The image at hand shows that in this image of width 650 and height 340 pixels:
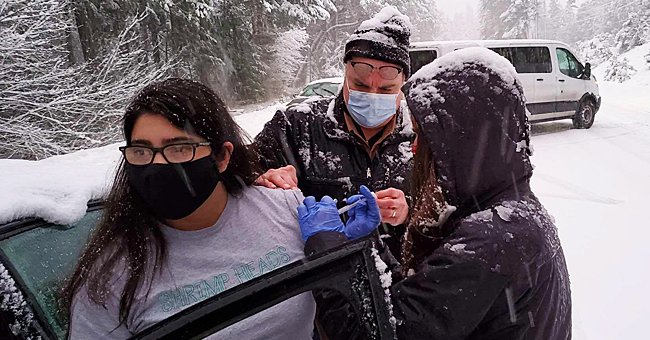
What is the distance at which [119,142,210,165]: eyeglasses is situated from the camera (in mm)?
1615

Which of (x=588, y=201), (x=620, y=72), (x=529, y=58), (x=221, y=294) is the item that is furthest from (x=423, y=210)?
(x=620, y=72)

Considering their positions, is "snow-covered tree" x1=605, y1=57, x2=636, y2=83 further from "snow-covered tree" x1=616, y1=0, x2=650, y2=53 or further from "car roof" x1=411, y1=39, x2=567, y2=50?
"car roof" x1=411, y1=39, x2=567, y2=50

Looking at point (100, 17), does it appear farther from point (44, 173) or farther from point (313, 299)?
point (313, 299)

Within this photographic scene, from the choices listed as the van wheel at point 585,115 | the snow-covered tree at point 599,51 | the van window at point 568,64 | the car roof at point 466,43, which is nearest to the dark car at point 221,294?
the car roof at point 466,43

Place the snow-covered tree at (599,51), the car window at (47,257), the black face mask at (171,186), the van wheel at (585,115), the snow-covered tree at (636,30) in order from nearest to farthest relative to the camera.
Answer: the black face mask at (171,186)
the car window at (47,257)
the van wheel at (585,115)
the snow-covered tree at (636,30)
the snow-covered tree at (599,51)

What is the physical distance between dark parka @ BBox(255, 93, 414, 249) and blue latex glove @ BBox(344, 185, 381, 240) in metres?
0.46

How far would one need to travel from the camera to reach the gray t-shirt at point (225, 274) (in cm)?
146

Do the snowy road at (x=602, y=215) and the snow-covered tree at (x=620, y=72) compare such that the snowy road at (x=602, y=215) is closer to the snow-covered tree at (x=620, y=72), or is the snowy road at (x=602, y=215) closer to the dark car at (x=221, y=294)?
the dark car at (x=221, y=294)

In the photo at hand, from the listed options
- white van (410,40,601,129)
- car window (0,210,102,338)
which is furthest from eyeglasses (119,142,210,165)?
white van (410,40,601,129)

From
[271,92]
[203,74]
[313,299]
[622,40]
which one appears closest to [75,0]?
[203,74]

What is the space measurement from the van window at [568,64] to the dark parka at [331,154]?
11.3m

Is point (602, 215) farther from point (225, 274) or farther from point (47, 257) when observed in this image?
point (47, 257)

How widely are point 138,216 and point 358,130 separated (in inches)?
49.8

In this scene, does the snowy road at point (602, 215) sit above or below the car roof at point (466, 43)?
below
